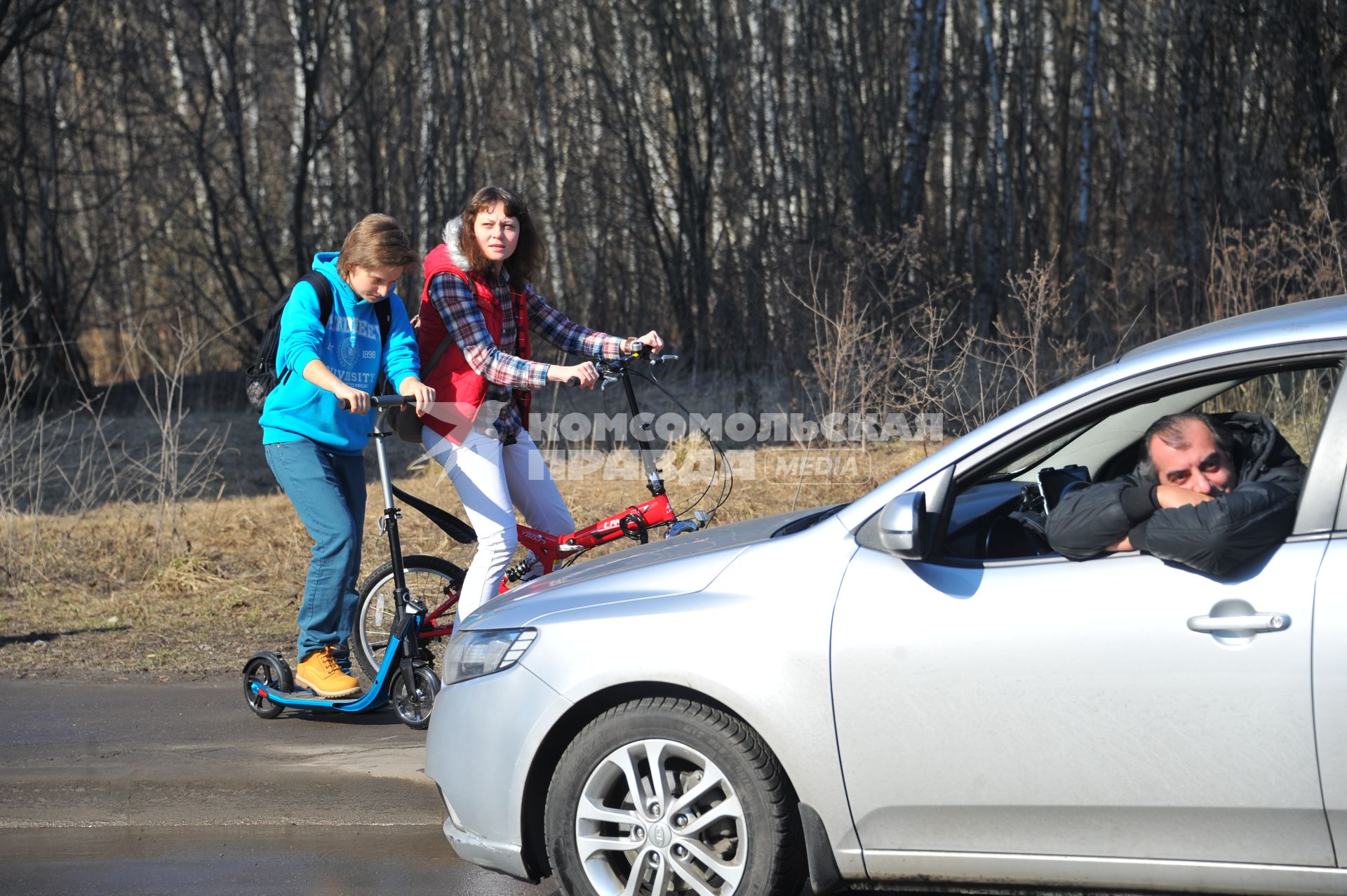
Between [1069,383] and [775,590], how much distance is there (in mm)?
898

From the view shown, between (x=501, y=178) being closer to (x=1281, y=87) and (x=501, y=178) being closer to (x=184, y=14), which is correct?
(x=184, y=14)

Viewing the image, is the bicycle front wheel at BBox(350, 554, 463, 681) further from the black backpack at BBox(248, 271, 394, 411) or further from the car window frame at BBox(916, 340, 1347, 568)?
the car window frame at BBox(916, 340, 1347, 568)

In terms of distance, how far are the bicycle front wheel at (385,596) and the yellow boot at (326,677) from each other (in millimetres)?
420

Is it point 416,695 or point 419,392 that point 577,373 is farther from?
point 416,695

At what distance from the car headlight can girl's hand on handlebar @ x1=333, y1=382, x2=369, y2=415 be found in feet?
5.00

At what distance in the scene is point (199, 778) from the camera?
525 centimetres

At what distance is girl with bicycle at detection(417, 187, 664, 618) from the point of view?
215 inches

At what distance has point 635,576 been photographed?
3.70 metres

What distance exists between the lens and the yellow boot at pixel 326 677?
224 inches

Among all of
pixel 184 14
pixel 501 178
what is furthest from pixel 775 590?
pixel 184 14

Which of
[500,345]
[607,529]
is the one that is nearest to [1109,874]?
[607,529]

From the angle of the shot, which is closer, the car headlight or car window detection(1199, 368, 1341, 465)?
the car headlight

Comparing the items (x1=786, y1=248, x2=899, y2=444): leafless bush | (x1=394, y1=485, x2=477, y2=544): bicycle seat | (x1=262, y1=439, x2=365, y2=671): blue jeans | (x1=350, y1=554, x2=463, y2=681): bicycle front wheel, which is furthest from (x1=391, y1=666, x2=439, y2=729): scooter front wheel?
(x1=786, y1=248, x2=899, y2=444): leafless bush

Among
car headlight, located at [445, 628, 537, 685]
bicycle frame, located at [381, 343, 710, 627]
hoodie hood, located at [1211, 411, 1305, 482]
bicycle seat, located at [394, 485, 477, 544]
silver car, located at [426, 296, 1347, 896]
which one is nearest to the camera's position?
silver car, located at [426, 296, 1347, 896]
